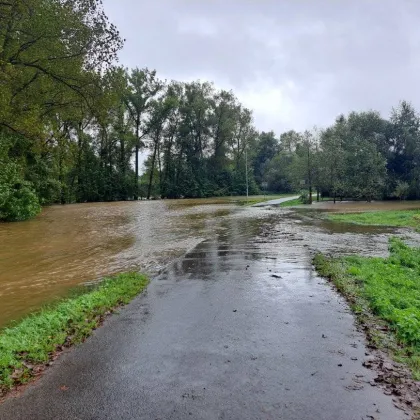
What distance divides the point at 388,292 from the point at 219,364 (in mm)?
3827

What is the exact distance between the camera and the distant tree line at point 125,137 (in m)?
15.6

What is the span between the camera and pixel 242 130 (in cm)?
6912

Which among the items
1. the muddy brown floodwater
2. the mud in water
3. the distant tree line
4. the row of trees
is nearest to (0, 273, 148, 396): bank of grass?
the muddy brown floodwater

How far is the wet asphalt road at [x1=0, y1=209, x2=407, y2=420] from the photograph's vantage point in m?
3.28

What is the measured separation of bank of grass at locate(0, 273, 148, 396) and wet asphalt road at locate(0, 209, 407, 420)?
229mm

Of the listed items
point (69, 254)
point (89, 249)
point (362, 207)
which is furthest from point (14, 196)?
point (362, 207)

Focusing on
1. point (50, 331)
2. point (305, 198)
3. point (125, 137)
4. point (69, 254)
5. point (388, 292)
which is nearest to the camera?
point (50, 331)

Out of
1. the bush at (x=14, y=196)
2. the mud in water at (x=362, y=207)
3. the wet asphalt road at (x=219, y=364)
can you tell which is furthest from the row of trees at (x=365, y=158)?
the wet asphalt road at (x=219, y=364)

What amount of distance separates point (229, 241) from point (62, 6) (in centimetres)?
1195

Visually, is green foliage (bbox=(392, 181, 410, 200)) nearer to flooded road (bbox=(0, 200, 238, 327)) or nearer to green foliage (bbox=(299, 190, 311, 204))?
green foliage (bbox=(299, 190, 311, 204))

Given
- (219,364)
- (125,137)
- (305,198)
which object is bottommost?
(219,364)

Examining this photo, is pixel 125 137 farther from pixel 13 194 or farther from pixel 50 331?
pixel 50 331

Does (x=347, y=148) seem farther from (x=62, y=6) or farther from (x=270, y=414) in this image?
(x=270, y=414)

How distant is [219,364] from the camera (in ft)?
13.4
